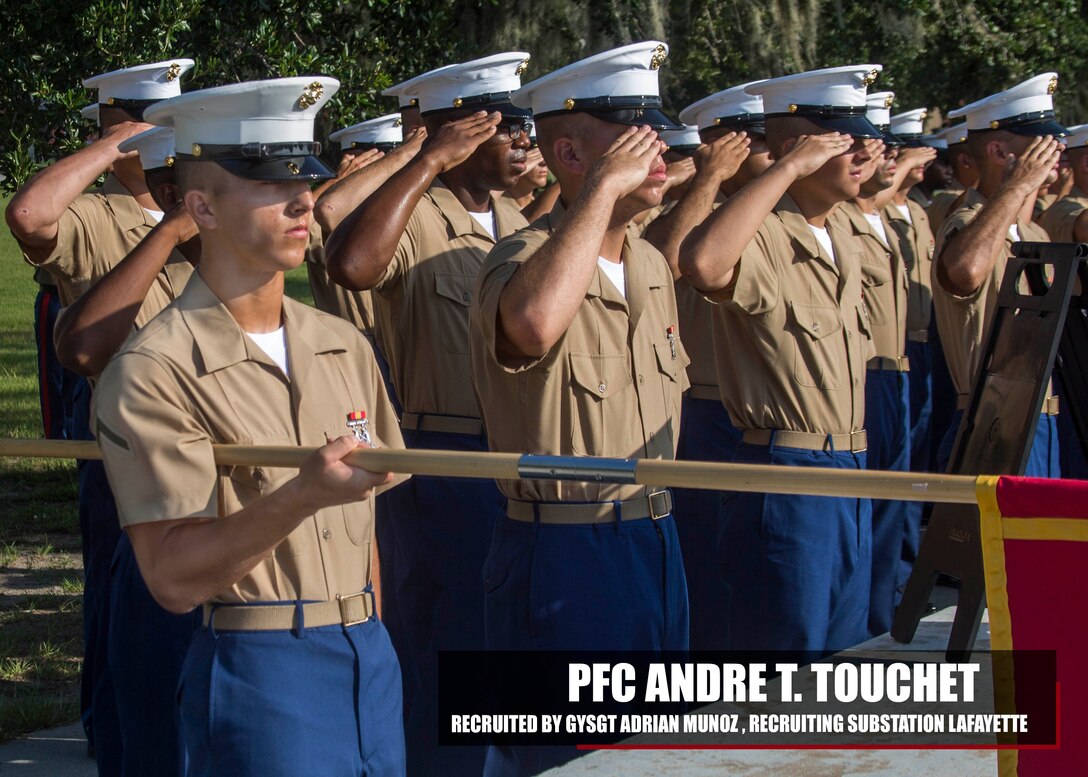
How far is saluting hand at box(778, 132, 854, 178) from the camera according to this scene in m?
4.88

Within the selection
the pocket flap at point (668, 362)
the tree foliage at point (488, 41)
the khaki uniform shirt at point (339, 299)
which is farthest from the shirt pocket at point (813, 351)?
the tree foliage at point (488, 41)

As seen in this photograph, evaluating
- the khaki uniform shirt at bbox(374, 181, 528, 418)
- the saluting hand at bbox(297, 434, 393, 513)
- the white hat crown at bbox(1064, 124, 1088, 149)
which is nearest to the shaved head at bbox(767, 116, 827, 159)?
the khaki uniform shirt at bbox(374, 181, 528, 418)

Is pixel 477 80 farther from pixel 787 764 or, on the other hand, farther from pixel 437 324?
pixel 787 764

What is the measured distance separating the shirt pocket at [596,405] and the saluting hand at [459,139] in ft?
3.80

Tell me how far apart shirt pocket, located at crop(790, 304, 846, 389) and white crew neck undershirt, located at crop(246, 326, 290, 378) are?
7.59ft

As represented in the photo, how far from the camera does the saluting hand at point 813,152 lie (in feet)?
16.0

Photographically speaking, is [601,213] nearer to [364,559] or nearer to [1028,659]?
[364,559]

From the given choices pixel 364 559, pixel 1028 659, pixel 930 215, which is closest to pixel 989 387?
pixel 1028 659

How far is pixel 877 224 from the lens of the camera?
23.8 ft

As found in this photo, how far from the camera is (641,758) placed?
3.24 m

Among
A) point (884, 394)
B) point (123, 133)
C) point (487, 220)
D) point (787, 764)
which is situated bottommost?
point (884, 394)

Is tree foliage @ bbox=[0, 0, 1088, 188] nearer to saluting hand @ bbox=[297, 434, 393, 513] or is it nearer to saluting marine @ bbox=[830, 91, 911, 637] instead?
saluting marine @ bbox=[830, 91, 911, 637]

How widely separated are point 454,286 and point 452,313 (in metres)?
0.10

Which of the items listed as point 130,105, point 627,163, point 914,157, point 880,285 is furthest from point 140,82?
point 914,157
